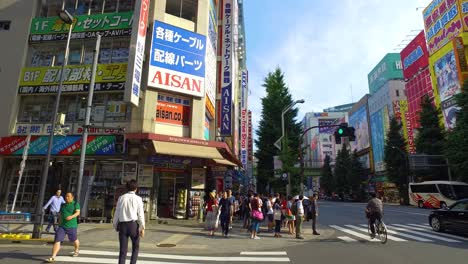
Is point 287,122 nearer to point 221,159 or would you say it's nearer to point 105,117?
point 221,159

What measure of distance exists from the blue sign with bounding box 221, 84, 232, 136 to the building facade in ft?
10.3

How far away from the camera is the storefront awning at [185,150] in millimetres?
16078

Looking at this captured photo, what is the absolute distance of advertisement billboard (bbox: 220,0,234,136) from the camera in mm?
23406

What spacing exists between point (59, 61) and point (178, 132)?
9.42 m

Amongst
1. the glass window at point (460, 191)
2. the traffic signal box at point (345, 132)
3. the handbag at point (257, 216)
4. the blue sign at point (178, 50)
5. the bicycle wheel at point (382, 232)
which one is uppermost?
the blue sign at point (178, 50)

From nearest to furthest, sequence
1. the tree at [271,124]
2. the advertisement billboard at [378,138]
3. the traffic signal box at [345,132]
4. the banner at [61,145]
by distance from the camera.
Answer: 1. the traffic signal box at [345,132]
2. the banner at [61,145]
3. the tree at [271,124]
4. the advertisement billboard at [378,138]

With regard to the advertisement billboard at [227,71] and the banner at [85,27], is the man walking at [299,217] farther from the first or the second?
the banner at [85,27]

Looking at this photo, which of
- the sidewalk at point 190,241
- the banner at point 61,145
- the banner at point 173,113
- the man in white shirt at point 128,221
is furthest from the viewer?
the banner at point 173,113

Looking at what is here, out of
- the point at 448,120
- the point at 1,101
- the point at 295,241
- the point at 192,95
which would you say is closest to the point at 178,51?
the point at 192,95

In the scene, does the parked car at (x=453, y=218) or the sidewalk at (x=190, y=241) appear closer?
the sidewalk at (x=190, y=241)

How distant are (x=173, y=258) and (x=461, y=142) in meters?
32.2

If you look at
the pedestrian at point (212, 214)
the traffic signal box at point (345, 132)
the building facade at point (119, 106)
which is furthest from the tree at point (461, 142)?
the pedestrian at point (212, 214)

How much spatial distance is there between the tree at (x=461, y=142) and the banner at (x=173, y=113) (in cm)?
2722

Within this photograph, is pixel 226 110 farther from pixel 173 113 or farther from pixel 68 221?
pixel 68 221
